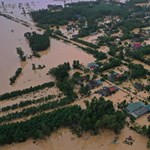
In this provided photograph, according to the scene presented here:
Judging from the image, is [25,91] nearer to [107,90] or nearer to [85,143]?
[107,90]

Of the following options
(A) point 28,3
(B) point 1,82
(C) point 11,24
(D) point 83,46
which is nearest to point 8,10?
(A) point 28,3

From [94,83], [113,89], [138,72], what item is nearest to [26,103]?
[94,83]

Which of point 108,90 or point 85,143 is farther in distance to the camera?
point 108,90

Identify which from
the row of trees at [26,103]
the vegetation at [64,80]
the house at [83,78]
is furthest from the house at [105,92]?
the row of trees at [26,103]

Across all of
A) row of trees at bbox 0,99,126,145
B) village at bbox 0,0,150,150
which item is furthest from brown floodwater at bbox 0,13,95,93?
row of trees at bbox 0,99,126,145

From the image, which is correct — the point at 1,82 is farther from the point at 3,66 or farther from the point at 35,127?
→ the point at 35,127

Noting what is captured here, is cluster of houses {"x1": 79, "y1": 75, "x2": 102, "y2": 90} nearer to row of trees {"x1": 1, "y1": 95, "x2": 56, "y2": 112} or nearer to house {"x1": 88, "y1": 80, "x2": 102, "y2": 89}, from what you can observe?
house {"x1": 88, "y1": 80, "x2": 102, "y2": 89}
